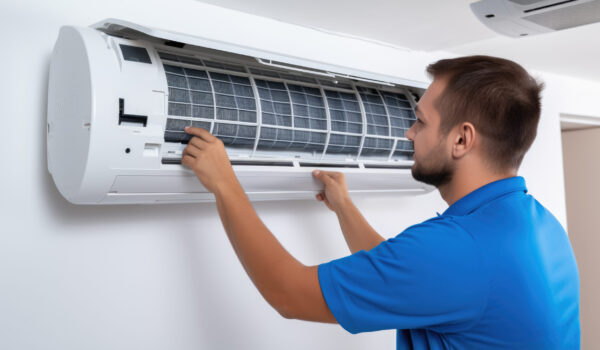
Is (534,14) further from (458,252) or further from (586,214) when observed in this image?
(586,214)

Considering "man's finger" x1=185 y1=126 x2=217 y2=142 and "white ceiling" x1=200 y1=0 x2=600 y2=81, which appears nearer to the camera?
"man's finger" x1=185 y1=126 x2=217 y2=142

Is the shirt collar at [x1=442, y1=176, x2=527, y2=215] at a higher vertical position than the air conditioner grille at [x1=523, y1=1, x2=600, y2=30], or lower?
lower

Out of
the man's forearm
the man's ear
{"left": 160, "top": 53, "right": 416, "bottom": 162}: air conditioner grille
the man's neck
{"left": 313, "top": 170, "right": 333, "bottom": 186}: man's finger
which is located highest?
{"left": 160, "top": 53, "right": 416, "bottom": 162}: air conditioner grille

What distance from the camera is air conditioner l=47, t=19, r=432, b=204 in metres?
1.05

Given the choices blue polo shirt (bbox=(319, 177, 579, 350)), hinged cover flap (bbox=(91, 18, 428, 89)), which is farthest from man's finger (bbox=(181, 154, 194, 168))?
blue polo shirt (bbox=(319, 177, 579, 350))

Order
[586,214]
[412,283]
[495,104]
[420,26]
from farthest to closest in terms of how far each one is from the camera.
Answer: [586,214] < [420,26] < [495,104] < [412,283]

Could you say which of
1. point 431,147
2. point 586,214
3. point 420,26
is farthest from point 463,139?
point 586,214

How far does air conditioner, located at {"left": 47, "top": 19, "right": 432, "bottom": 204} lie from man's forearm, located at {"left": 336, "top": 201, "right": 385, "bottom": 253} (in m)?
0.10

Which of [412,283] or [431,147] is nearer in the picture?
[412,283]

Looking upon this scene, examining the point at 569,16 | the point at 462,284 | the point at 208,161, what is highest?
the point at 569,16

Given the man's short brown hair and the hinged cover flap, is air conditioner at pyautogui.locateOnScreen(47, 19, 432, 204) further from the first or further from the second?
the man's short brown hair

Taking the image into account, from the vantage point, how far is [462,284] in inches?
37.2

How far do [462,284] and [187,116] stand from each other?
630 mm

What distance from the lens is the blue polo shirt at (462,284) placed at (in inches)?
37.2
